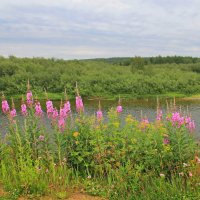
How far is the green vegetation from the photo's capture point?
6156mm

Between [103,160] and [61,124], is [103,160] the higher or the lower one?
the lower one

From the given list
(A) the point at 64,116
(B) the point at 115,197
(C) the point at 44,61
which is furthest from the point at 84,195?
(C) the point at 44,61

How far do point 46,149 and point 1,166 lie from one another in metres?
0.97

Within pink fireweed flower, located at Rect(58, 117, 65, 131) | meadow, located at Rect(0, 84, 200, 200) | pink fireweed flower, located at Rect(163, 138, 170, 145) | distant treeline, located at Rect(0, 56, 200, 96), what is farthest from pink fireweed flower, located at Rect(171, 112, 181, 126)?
distant treeline, located at Rect(0, 56, 200, 96)

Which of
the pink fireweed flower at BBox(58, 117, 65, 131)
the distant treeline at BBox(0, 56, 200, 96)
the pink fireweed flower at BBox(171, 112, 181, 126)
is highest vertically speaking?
the pink fireweed flower at BBox(171, 112, 181, 126)

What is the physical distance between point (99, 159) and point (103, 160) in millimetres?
85

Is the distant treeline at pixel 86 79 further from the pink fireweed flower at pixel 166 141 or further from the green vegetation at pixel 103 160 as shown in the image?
the pink fireweed flower at pixel 166 141

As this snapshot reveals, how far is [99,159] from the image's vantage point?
6.80 meters

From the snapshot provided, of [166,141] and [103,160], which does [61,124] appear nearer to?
[103,160]

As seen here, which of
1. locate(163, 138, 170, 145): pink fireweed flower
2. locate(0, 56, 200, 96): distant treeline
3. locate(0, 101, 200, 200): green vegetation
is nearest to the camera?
locate(0, 101, 200, 200): green vegetation

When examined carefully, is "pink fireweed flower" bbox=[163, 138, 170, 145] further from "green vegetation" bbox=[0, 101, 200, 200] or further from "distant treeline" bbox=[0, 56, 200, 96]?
"distant treeline" bbox=[0, 56, 200, 96]

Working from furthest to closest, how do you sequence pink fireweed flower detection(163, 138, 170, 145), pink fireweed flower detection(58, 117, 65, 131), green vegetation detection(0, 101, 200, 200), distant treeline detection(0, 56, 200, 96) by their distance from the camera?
1. distant treeline detection(0, 56, 200, 96)
2. pink fireweed flower detection(58, 117, 65, 131)
3. pink fireweed flower detection(163, 138, 170, 145)
4. green vegetation detection(0, 101, 200, 200)

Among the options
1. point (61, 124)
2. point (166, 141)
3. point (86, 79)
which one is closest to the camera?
point (166, 141)

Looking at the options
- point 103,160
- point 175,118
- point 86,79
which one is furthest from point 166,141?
point 86,79
